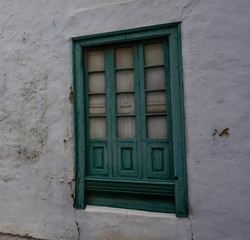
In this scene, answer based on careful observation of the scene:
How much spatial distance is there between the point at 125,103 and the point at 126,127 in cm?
29

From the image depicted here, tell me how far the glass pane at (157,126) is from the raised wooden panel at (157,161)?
116 millimetres

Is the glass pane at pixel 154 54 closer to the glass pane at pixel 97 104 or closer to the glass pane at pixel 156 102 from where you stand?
the glass pane at pixel 156 102

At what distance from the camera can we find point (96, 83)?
3500 millimetres

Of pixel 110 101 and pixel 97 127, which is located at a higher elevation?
pixel 110 101

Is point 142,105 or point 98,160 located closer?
point 142,105

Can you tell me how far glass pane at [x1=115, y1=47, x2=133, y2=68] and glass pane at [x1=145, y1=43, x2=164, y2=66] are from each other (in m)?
0.20

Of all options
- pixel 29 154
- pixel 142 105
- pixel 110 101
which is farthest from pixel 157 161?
pixel 29 154

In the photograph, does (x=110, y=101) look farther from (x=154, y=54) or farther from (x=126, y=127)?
(x=154, y=54)

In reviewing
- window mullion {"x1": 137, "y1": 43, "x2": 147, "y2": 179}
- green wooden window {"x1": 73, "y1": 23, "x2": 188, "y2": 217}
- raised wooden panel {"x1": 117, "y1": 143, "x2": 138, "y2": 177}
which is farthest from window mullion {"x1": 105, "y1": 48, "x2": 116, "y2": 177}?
window mullion {"x1": 137, "y1": 43, "x2": 147, "y2": 179}

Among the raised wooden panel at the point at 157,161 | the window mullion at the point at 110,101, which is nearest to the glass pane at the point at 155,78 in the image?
the window mullion at the point at 110,101

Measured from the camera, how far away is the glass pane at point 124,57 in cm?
337

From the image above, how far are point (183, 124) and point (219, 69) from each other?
683 millimetres

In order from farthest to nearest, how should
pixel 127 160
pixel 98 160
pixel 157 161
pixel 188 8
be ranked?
pixel 98 160 → pixel 127 160 → pixel 157 161 → pixel 188 8

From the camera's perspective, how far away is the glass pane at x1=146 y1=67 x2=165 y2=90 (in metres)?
3.24
